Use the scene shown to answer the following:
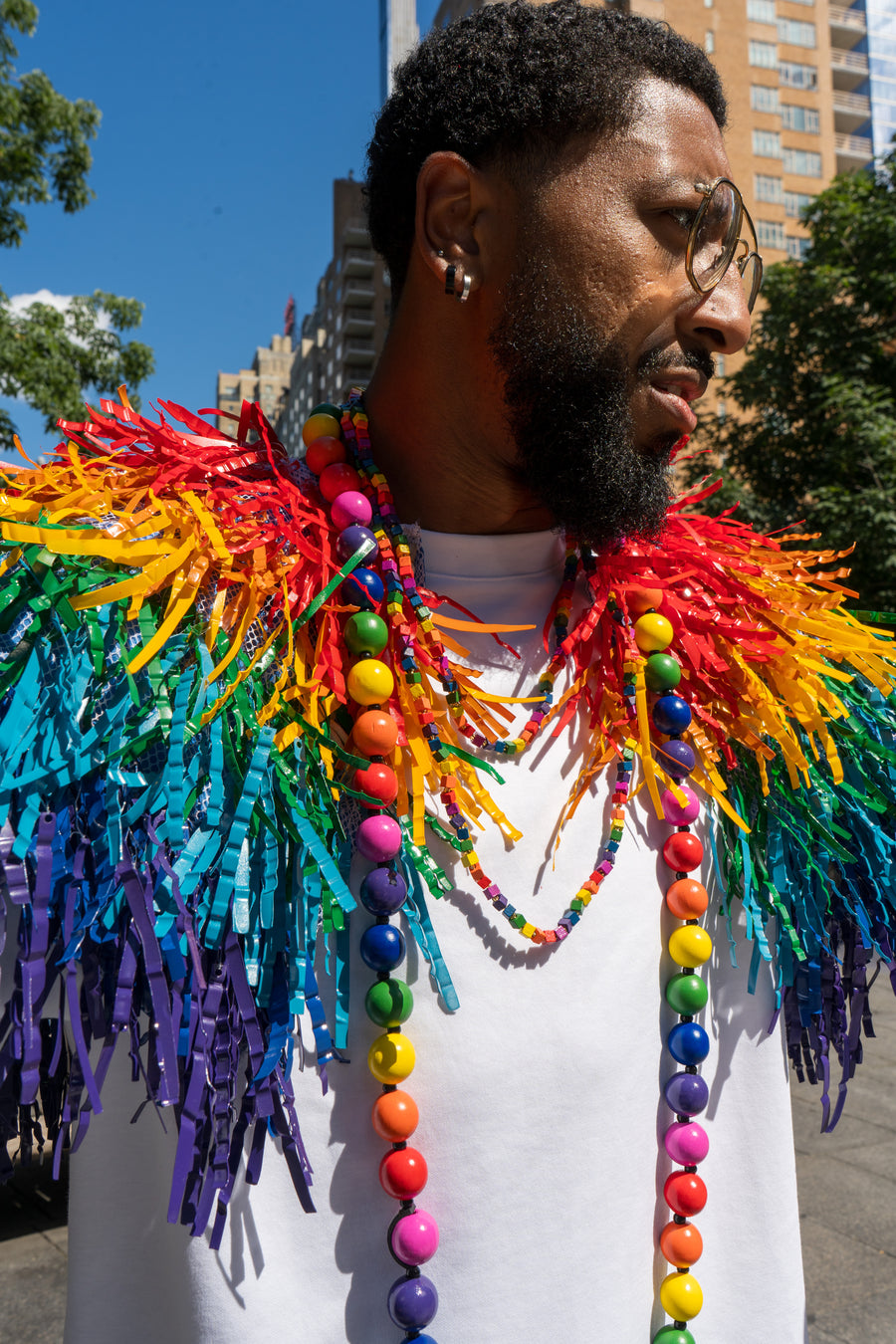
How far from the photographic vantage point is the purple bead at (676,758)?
1.21 meters

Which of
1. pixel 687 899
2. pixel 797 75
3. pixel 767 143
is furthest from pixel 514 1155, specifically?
pixel 797 75

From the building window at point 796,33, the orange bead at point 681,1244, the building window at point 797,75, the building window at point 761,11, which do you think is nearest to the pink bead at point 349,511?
the orange bead at point 681,1244

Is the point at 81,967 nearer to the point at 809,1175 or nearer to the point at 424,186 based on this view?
the point at 424,186

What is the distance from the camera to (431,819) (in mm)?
1083

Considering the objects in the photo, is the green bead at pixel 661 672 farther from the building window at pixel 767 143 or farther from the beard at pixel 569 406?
the building window at pixel 767 143

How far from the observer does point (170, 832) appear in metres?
0.90

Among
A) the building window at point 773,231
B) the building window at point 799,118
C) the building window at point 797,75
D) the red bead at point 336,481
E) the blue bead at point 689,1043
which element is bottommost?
the blue bead at point 689,1043

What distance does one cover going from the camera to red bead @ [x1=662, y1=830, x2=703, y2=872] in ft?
3.94

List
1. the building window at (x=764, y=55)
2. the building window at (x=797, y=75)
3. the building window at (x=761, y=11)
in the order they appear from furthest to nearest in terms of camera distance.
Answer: the building window at (x=797, y=75)
the building window at (x=761, y=11)
the building window at (x=764, y=55)

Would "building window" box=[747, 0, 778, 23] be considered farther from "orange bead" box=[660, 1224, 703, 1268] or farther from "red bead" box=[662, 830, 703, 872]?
"orange bead" box=[660, 1224, 703, 1268]

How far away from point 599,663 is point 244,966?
0.59 metres

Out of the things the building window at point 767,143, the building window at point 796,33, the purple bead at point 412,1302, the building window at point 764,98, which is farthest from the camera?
the building window at point 796,33

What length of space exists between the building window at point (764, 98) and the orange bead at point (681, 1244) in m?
41.9

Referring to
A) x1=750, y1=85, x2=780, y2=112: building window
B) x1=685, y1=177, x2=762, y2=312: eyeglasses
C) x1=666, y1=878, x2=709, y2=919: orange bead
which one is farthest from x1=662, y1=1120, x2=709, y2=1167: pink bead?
x1=750, y1=85, x2=780, y2=112: building window
